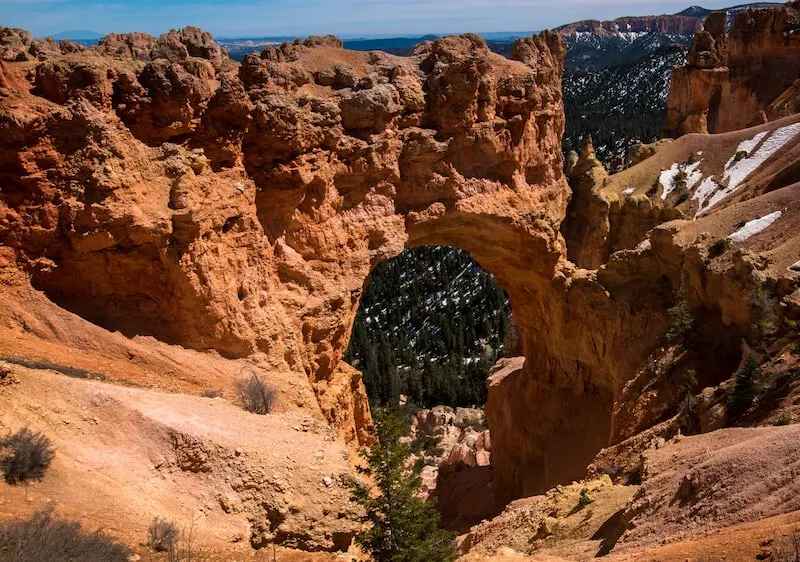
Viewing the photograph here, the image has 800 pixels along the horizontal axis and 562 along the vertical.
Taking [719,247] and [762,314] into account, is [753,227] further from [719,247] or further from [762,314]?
[762,314]

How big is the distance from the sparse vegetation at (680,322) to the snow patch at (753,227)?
2.95 metres

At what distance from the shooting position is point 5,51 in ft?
51.3

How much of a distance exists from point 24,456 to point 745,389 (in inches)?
570

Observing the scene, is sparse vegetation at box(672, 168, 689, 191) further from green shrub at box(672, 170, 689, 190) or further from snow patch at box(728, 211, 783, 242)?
snow patch at box(728, 211, 783, 242)

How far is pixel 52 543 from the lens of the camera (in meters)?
7.68

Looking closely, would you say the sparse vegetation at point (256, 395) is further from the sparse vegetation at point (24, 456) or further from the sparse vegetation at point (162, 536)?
the sparse vegetation at point (24, 456)

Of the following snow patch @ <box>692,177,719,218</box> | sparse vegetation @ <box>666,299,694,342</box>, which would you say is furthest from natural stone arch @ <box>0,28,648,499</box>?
snow patch @ <box>692,177,719,218</box>

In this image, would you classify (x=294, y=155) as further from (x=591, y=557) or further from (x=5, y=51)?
(x=591, y=557)

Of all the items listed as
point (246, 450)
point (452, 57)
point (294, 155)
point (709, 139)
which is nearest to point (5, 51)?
point (294, 155)

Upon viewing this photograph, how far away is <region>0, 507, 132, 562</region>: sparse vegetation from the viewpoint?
7.35m

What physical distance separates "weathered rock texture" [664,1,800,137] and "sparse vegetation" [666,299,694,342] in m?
39.9

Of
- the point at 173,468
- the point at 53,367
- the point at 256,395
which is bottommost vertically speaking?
the point at 173,468

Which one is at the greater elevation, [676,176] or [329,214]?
[676,176]

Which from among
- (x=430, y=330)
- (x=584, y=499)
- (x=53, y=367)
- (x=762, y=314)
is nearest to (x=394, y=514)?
(x=584, y=499)
